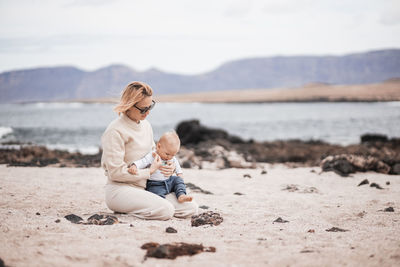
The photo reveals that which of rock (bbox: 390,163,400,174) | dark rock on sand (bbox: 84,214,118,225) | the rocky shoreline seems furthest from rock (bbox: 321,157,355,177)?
dark rock on sand (bbox: 84,214,118,225)

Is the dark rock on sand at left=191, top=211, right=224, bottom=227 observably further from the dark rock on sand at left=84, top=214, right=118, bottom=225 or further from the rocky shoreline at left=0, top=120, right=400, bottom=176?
the rocky shoreline at left=0, top=120, right=400, bottom=176

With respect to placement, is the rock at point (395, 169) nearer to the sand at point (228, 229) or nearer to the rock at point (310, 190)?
the sand at point (228, 229)

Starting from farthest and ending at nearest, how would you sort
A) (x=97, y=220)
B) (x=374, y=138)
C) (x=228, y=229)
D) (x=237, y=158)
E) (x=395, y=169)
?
1. (x=374, y=138)
2. (x=237, y=158)
3. (x=395, y=169)
4. (x=97, y=220)
5. (x=228, y=229)

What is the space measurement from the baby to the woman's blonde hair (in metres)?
0.62

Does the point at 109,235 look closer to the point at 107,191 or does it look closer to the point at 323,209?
the point at 107,191

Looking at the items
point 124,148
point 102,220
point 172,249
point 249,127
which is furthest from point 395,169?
point 249,127

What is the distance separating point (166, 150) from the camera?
18.0 feet

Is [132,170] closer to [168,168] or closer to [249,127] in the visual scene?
[168,168]

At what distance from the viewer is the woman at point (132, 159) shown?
17.6 ft

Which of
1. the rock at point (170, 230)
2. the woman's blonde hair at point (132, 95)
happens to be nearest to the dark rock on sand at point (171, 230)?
the rock at point (170, 230)

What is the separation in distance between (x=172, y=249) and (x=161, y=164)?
1.77 metres

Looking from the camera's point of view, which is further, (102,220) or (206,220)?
(206,220)

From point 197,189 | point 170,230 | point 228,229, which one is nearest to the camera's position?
point 170,230

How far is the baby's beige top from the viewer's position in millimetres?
5324
